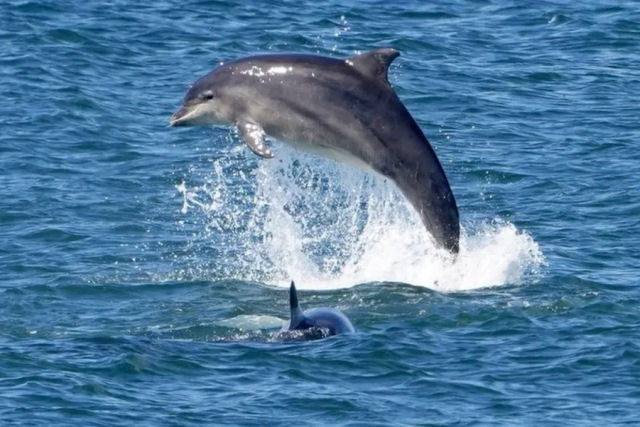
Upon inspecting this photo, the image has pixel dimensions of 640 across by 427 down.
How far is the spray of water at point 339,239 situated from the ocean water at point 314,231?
53mm

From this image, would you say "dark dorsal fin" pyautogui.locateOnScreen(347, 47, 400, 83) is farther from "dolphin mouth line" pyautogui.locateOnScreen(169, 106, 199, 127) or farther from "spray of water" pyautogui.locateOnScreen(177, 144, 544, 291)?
"dolphin mouth line" pyautogui.locateOnScreen(169, 106, 199, 127)

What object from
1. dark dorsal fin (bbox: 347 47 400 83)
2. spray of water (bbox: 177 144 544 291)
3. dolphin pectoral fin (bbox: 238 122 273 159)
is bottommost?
spray of water (bbox: 177 144 544 291)

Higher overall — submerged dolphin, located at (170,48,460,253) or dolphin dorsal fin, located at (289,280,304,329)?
submerged dolphin, located at (170,48,460,253)

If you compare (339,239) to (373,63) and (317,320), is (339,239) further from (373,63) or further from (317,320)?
(317,320)

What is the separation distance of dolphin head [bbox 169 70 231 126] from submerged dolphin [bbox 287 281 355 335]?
2.36 m

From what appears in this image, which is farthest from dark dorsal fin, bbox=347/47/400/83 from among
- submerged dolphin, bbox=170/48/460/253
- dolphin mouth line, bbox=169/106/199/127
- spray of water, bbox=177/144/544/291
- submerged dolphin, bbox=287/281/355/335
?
submerged dolphin, bbox=287/281/355/335

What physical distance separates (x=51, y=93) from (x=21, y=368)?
15.1m

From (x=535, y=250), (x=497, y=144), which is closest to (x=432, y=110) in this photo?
(x=497, y=144)

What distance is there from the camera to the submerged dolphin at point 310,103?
20.2 metres

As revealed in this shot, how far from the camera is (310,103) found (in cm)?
2022

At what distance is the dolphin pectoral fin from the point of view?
19.7 metres

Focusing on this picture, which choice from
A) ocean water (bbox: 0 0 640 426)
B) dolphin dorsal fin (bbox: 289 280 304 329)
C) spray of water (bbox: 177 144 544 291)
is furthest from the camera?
spray of water (bbox: 177 144 544 291)

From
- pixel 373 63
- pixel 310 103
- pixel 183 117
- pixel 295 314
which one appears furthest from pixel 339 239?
pixel 295 314

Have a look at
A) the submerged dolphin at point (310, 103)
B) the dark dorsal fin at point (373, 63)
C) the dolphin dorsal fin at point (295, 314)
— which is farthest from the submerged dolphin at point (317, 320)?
the dark dorsal fin at point (373, 63)
